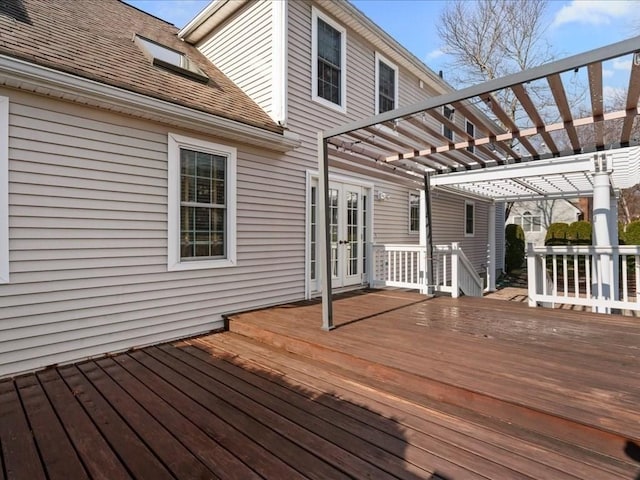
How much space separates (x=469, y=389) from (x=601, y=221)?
14.7 ft

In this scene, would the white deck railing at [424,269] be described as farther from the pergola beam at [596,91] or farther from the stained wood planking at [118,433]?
the stained wood planking at [118,433]

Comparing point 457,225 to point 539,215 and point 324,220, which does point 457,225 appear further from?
point 539,215

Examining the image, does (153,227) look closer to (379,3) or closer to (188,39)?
(188,39)

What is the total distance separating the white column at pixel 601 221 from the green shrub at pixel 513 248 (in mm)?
10807

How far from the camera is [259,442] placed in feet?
6.91

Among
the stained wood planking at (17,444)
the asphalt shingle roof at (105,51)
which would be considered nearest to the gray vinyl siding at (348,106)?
the asphalt shingle roof at (105,51)

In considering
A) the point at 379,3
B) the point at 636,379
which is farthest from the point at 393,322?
the point at 379,3

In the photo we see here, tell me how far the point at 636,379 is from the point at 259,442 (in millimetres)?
2625

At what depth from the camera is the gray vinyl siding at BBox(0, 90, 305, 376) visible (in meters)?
3.19

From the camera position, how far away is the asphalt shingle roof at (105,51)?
3.46 m

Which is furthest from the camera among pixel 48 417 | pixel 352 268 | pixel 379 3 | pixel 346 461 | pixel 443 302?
pixel 379 3

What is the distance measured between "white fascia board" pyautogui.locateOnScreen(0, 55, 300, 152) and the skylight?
1.43 meters

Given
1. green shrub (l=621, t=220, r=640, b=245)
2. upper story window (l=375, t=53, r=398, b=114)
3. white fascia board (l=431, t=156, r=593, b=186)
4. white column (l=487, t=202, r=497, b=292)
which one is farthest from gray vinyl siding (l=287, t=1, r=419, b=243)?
green shrub (l=621, t=220, r=640, b=245)

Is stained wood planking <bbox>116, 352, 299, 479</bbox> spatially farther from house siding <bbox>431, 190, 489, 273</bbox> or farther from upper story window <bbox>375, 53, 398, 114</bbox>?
house siding <bbox>431, 190, 489, 273</bbox>
